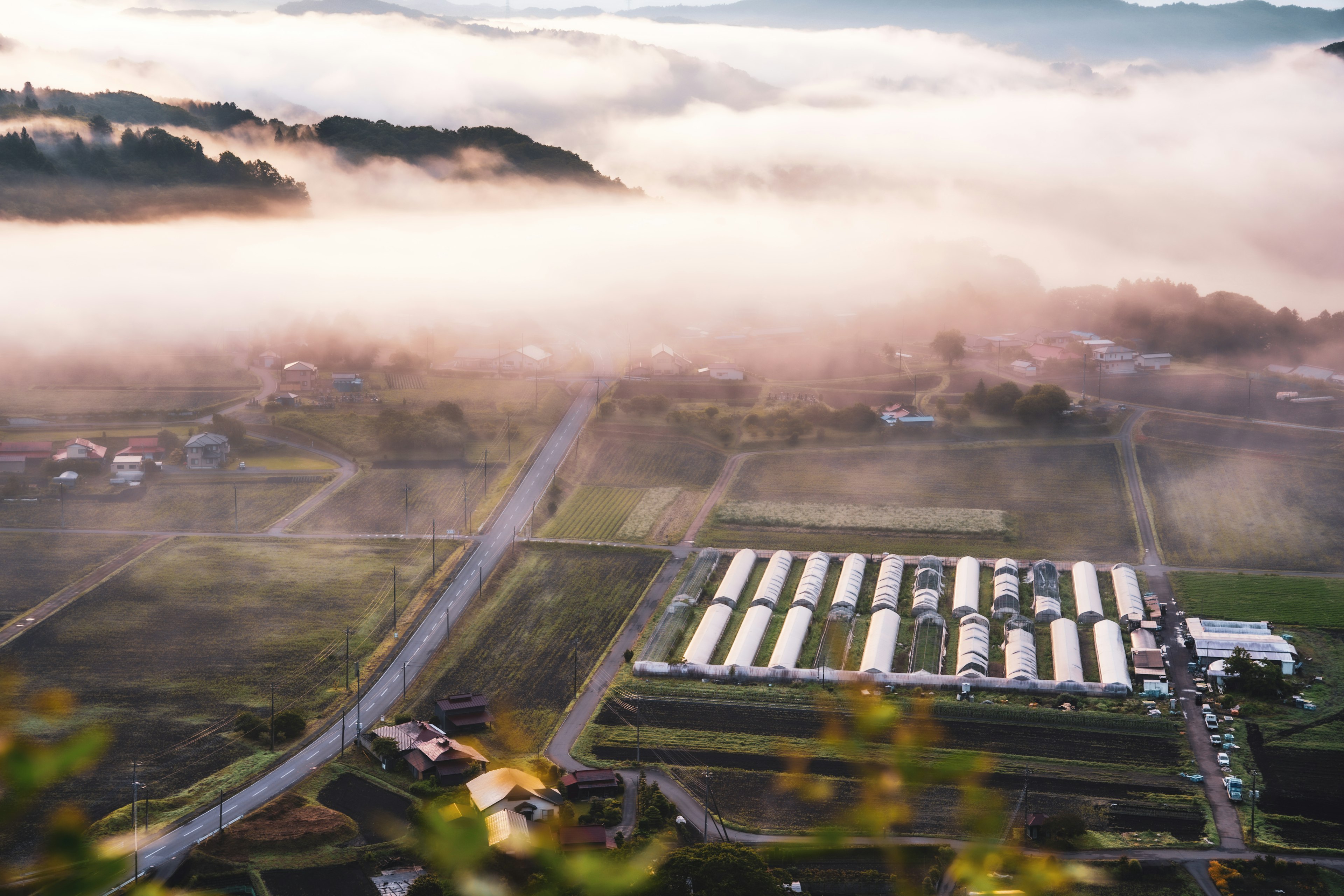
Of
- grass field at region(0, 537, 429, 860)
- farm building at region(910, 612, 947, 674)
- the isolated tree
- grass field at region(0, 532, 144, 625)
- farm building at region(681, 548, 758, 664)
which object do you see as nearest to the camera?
grass field at region(0, 537, 429, 860)

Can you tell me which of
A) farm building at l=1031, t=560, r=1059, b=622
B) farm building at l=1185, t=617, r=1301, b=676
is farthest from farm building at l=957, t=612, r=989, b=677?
farm building at l=1185, t=617, r=1301, b=676

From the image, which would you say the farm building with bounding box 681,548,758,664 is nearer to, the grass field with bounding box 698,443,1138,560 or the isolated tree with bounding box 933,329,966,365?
the grass field with bounding box 698,443,1138,560

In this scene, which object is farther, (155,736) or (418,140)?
(418,140)

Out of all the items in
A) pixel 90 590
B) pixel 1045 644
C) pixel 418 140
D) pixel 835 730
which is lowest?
pixel 90 590

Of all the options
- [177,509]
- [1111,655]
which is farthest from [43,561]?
[1111,655]

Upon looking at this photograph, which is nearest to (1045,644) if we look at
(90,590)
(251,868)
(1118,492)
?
(1118,492)

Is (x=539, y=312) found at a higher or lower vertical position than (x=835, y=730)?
lower

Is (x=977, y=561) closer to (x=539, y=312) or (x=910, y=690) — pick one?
(x=910, y=690)
